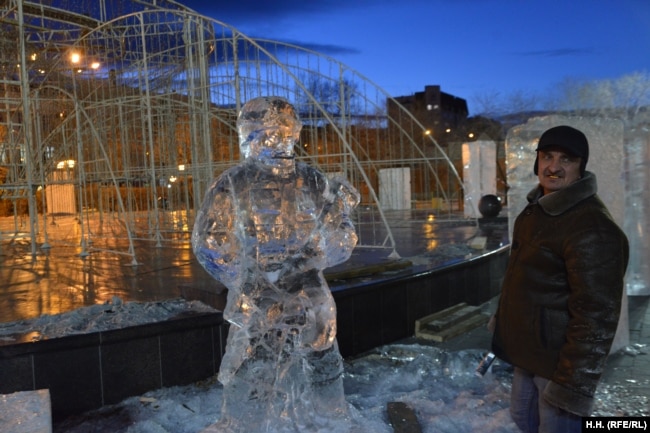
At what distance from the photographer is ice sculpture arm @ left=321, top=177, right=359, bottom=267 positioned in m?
2.80

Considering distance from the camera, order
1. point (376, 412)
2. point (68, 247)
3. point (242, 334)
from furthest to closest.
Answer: point (68, 247), point (376, 412), point (242, 334)

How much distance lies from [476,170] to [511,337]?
522 inches

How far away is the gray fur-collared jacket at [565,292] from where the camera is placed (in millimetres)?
1995

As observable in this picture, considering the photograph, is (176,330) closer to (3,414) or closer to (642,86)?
(3,414)

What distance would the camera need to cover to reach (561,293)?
216cm

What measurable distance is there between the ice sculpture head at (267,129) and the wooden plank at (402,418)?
5.49 ft

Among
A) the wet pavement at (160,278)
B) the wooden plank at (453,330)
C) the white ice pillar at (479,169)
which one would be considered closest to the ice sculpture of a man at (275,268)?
the wet pavement at (160,278)

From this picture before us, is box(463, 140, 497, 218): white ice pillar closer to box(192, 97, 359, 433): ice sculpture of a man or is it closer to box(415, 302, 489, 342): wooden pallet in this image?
box(415, 302, 489, 342): wooden pallet

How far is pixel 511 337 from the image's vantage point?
2.36 metres

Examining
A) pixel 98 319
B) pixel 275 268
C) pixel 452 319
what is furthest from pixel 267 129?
pixel 452 319

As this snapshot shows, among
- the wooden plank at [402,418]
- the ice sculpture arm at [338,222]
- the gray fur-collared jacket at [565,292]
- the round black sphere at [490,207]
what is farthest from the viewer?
the round black sphere at [490,207]

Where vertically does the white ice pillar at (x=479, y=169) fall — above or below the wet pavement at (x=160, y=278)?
above

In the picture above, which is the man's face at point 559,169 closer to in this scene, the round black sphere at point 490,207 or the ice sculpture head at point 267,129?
the ice sculpture head at point 267,129

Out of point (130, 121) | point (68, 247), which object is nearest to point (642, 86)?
point (130, 121)
